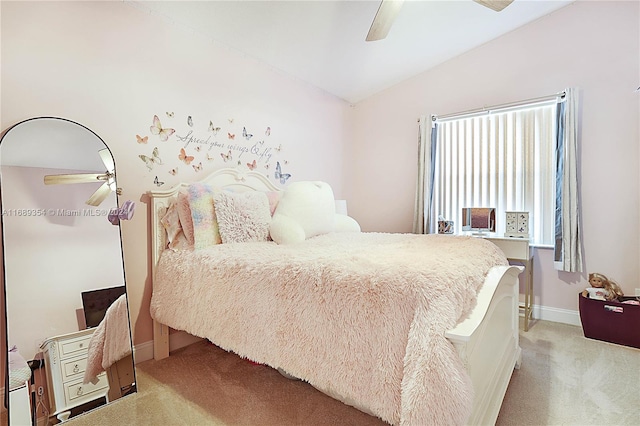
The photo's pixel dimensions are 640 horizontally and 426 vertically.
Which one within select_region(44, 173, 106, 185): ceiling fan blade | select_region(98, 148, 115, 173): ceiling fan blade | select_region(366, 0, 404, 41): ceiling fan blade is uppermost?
select_region(366, 0, 404, 41): ceiling fan blade

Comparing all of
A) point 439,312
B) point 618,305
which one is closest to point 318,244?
point 439,312

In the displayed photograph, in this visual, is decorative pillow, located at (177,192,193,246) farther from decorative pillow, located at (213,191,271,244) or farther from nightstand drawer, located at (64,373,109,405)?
nightstand drawer, located at (64,373,109,405)

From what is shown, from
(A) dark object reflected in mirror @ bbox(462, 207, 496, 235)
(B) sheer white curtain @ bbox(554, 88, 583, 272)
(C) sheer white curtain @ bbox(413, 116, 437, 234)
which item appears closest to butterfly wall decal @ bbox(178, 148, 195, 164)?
(C) sheer white curtain @ bbox(413, 116, 437, 234)

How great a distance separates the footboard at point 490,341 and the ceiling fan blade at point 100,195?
1.82 m

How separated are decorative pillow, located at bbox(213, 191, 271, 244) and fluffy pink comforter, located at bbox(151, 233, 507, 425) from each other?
1.19 feet

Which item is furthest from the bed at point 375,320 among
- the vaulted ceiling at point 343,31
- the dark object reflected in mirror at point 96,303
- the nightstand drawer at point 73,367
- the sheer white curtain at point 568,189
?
the vaulted ceiling at point 343,31

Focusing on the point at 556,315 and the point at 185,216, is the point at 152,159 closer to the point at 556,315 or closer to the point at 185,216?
the point at 185,216

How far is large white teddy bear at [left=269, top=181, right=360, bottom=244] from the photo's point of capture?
209 centimetres

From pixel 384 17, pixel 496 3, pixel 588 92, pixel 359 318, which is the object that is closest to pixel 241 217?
pixel 359 318

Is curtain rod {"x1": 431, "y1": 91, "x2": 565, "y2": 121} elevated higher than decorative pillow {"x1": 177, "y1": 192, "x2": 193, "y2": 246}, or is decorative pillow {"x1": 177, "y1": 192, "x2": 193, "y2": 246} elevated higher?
curtain rod {"x1": 431, "y1": 91, "x2": 565, "y2": 121}

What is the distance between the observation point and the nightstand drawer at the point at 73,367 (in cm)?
148

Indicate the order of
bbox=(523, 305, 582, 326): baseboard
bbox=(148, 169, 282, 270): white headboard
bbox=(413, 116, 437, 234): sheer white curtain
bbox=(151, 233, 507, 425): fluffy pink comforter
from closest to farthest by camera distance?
1. bbox=(151, 233, 507, 425): fluffy pink comforter
2. bbox=(148, 169, 282, 270): white headboard
3. bbox=(523, 305, 582, 326): baseboard
4. bbox=(413, 116, 437, 234): sheer white curtain

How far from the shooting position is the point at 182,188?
6.93 feet

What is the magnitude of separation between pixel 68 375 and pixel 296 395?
107cm
